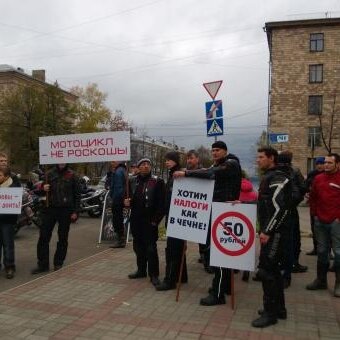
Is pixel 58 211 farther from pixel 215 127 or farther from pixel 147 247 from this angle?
pixel 215 127

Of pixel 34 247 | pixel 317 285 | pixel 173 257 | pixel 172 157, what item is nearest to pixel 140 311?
pixel 173 257

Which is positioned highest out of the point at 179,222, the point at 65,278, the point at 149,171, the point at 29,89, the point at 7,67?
the point at 7,67

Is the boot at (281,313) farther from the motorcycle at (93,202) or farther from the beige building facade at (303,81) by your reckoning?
the beige building facade at (303,81)

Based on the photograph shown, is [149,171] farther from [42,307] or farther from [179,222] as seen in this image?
[42,307]

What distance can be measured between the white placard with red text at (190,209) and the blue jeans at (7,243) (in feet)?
9.45

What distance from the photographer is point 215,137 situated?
10.4m

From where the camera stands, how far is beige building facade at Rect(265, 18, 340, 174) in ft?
158

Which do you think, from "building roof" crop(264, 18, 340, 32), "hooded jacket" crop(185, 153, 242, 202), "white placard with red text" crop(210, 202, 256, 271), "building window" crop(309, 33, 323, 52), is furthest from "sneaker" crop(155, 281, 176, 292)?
"building window" crop(309, 33, 323, 52)

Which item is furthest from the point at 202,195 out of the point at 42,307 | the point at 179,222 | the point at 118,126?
the point at 118,126

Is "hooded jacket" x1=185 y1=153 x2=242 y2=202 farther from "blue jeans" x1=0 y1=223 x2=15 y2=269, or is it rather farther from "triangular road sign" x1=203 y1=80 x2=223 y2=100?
"triangular road sign" x1=203 y1=80 x2=223 y2=100

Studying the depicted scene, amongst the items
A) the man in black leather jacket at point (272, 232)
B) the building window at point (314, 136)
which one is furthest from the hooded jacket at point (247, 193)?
the building window at point (314, 136)

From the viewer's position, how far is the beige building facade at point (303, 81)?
1892 inches

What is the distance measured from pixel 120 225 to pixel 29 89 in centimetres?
4056

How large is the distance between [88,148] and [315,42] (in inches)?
1747
